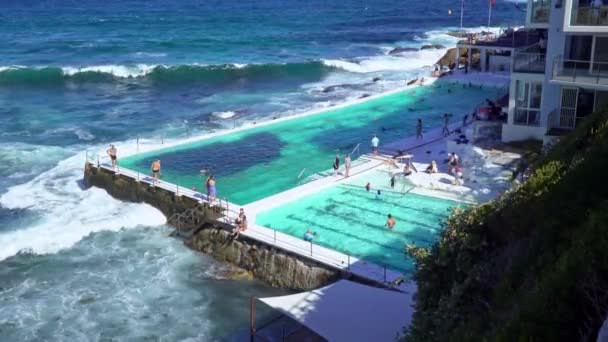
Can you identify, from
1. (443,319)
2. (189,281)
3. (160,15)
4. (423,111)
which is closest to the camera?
(443,319)

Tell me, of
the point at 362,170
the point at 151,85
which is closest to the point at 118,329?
the point at 362,170

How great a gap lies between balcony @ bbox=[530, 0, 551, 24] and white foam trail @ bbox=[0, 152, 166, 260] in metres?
15.3

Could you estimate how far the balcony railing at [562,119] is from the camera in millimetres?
21344

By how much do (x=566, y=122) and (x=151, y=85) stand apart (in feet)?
127

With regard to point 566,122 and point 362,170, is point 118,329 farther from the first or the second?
point 566,122

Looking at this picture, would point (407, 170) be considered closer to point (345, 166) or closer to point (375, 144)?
point (345, 166)

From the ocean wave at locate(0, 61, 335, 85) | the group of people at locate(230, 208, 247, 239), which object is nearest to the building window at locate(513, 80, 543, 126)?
the group of people at locate(230, 208, 247, 239)

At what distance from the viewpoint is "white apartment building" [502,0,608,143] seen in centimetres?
1983

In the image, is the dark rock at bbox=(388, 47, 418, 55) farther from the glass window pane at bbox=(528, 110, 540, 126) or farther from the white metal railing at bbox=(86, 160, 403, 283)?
the white metal railing at bbox=(86, 160, 403, 283)

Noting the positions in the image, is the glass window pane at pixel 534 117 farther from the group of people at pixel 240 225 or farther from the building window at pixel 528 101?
the group of people at pixel 240 225

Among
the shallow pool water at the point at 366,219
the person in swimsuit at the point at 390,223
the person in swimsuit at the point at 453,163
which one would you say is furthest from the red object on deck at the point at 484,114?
the person in swimsuit at the point at 390,223

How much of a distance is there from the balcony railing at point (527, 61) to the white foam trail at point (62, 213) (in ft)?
45.5

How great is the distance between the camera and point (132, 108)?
141ft

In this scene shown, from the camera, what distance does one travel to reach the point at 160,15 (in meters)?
111
